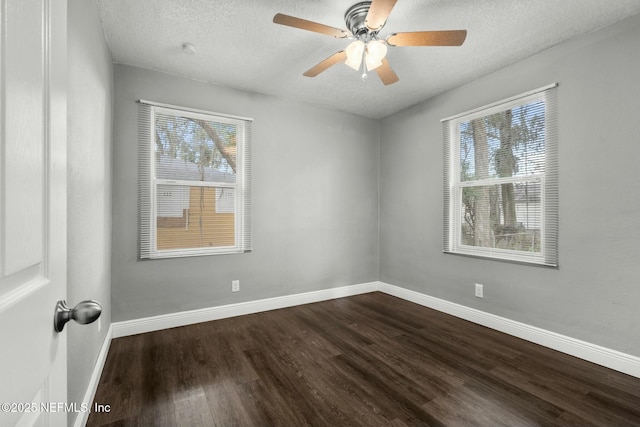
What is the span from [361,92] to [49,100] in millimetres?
3184

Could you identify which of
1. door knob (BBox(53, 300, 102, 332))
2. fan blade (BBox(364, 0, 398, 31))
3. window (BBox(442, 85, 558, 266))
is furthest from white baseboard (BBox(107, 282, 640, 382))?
fan blade (BBox(364, 0, 398, 31))

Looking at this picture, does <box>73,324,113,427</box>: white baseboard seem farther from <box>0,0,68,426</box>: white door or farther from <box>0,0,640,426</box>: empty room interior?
<box>0,0,68,426</box>: white door

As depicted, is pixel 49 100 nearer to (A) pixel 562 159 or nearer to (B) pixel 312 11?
(B) pixel 312 11

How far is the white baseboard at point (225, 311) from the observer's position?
2729mm

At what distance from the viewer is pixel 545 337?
8.18ft

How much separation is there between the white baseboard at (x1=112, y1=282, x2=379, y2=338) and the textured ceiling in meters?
2.41

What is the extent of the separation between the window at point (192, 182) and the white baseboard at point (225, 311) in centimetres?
61

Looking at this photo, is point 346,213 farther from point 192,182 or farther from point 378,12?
point 378,12

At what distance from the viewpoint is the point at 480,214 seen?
3.09 metres

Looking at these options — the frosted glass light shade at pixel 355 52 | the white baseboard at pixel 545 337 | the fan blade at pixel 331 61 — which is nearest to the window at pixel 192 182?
the fan blade at pixel 331 61

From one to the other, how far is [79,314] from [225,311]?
271 cm

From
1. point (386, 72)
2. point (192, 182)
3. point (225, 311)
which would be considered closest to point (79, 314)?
point (386, 72)

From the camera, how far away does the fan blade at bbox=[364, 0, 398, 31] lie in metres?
1.59

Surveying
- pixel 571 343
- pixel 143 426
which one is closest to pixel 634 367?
pixel 571 343
